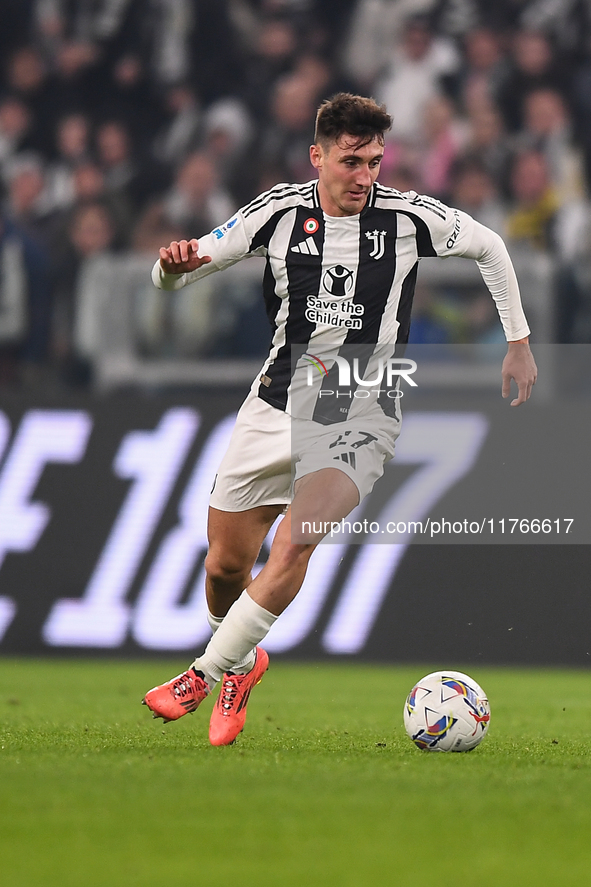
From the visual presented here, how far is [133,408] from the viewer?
29.8 ft

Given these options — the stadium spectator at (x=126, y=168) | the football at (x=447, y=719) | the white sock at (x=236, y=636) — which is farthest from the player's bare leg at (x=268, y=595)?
the stadium spectator at (x=126, y=168)

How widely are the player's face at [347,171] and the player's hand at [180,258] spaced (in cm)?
57

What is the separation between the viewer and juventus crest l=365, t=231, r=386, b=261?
5344 millimetres

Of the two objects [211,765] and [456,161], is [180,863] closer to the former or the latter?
[211,765]

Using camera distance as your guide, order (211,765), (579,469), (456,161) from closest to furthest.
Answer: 1. (211,765)
2. (579,469)
3. (456,161)

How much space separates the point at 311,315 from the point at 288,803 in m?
2.16

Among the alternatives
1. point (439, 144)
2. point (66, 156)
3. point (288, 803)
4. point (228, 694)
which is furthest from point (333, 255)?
point (66, 156)

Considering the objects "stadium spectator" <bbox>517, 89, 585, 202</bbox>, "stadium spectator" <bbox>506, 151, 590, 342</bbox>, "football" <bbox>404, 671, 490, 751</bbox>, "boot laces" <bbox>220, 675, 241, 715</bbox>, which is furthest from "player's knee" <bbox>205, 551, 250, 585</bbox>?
"stadium spectator" <bbox>517, 89, 585, 202</bbox>

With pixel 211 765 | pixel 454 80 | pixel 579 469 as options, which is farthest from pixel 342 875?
pixel 454 80

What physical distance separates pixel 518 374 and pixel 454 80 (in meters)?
6.92

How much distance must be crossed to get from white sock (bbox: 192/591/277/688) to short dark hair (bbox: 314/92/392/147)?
173 cm

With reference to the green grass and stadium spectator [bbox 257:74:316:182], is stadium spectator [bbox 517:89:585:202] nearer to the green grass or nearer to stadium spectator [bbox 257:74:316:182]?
stadium spectator [bbox 257:74:316:182]

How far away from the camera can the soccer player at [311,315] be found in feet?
16.7

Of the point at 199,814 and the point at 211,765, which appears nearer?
the point at 199,814
